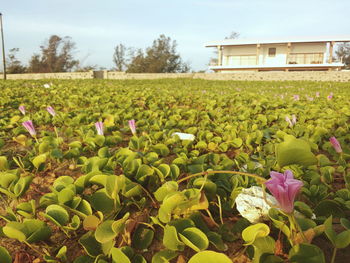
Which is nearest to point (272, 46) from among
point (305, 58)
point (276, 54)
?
point (276, 54)

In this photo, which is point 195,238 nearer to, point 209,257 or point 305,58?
point 209,257

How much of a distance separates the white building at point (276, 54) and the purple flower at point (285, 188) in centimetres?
2617

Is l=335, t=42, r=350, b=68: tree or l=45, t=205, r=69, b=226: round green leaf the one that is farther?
l=335, t=42, r=350, b=68: tree

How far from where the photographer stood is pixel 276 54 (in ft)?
86.5

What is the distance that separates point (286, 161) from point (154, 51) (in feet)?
113

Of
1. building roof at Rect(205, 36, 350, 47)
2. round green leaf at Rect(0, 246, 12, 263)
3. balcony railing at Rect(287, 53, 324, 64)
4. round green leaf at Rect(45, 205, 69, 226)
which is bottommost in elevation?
round green leaf at Rect(0, 246, 12, 263)

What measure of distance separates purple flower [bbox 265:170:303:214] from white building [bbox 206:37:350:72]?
2617cm

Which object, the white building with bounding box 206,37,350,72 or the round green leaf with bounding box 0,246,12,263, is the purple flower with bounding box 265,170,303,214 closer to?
the round green leaf with bounding box 0,246,12,263

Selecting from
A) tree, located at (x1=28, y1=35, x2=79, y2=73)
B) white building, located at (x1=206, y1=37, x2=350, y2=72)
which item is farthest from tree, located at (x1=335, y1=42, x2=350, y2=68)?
tree, located at (x1=28, y1=35, x2=79, y2=73)

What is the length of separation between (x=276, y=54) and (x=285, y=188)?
1126 inches

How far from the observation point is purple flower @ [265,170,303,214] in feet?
2.05

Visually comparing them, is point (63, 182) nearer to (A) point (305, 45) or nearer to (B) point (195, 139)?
(B) point (195, 139)

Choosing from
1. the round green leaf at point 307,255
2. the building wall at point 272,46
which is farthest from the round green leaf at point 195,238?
the building wall at point 272,46

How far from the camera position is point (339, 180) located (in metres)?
1.42
